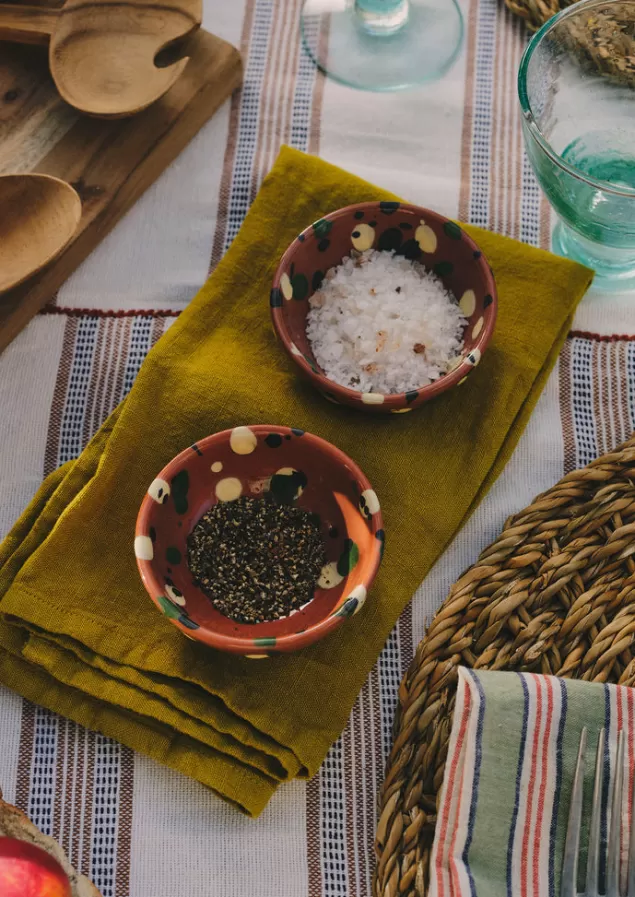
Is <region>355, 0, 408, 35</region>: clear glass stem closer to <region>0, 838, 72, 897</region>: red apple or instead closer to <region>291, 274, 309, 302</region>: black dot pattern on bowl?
<region>291, 274, 309, 302</region>: black dot pattern on bowl

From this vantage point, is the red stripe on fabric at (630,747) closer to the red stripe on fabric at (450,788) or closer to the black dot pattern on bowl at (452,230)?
the red stripe on fabric at (450,788)

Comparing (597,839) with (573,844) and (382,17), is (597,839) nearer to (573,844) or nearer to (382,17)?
(573,844)

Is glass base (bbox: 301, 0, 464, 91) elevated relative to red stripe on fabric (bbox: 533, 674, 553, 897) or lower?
elevated

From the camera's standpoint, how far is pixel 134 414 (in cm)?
94

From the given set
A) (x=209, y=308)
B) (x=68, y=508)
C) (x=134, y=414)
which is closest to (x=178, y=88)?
(x=209, y=308)

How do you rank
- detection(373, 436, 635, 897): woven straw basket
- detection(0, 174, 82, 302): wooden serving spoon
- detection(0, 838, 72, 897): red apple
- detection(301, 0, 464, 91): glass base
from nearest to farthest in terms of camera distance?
1. detection(0, 838, 72, 897): red apple
2. detection(373, 436, 635, 897): woven straw basket
3. detection(0, 174, 82, 302): wooden serving spoon
4. detection(301, 0, 464, 91): glass base

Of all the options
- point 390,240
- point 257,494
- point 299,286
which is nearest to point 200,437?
point 257,494

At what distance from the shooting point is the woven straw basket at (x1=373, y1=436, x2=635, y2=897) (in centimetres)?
81

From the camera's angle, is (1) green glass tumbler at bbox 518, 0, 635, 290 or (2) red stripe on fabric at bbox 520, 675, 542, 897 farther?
(1) green glass tumbler at bbox 518, 0, 635, 290

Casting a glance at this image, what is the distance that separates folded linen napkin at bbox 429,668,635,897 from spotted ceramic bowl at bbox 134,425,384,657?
5.9 inches

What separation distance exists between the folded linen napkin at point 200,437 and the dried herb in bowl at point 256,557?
0.17ft

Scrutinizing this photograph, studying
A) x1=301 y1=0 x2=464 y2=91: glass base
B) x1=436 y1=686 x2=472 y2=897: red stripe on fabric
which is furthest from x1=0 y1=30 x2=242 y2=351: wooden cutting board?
x1=436 y1=686 x2=472 y2=897: red stripe on fabric

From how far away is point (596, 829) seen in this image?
750 mm

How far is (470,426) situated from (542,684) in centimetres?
28
